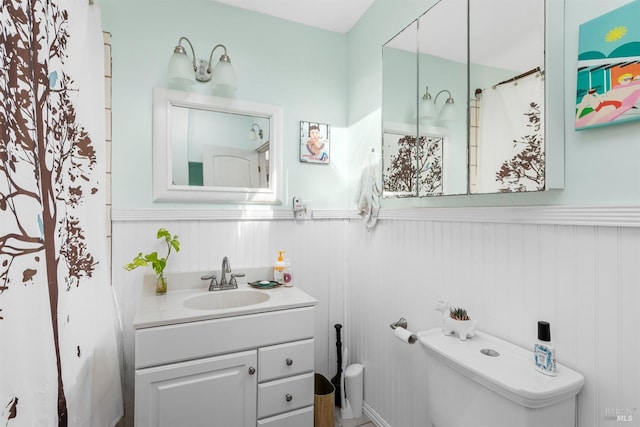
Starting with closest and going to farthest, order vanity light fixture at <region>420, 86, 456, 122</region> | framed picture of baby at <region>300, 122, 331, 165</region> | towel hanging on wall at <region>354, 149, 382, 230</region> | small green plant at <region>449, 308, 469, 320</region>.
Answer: small green plant at <region>449, 308, 469, 320</region> < vanity light fixture at <region>420, 86, 456, 122</region> < towel hanging on wall at <region>354, 149, 382, 230</region> < framed picture of baby at <region>300, 122, 331, 165</region>

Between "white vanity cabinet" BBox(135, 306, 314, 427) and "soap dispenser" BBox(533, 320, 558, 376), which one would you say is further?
"white vanity cabinet" BBox(135, 306, 314, 427)

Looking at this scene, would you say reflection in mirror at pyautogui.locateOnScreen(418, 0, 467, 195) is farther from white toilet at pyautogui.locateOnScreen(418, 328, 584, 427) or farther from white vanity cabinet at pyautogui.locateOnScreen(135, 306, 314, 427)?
white vanity cabinet at pyautogui.locateOnScreen(135, 306, 314, 427)

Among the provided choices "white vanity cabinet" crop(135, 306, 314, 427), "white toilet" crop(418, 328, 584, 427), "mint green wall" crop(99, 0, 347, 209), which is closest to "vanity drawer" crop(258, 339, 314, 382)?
"white vanity cabinet" crop(135, 306, 314, 427)

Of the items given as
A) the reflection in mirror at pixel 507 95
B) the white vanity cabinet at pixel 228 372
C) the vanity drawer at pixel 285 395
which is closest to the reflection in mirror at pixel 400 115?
the reflection in mirror at pixel 507 95

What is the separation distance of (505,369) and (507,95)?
0.86m

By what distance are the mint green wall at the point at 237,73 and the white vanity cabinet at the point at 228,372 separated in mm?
727

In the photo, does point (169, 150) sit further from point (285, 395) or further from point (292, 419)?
point (292, 419)

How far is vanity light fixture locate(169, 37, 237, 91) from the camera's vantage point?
1.56 m

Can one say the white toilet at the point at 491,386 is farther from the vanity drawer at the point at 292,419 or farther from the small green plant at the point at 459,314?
the vanity drawer at the point at 292,419

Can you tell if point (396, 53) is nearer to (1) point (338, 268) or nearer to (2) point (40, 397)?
(1) point (338, 268)

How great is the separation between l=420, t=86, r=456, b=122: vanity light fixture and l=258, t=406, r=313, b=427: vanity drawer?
57.8 inches

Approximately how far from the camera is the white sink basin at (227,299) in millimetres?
1614

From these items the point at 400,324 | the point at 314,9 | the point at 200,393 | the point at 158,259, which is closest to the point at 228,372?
the point at 200,393

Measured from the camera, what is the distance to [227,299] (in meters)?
1.67
